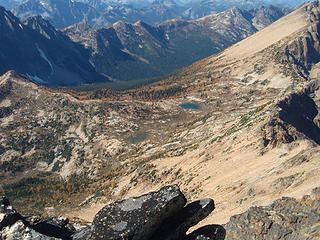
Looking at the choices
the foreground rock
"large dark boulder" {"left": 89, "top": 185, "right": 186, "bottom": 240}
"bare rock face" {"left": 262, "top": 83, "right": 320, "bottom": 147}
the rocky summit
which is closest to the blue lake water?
"bare rock face" {"left": 262, "top": 83, "right": 320, "bottom": 147}

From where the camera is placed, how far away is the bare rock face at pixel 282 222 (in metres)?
23.1

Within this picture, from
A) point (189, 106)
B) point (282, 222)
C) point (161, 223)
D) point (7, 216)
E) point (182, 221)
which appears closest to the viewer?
point (7, 216)

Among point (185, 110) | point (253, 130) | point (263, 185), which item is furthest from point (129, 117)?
point (263, 185)

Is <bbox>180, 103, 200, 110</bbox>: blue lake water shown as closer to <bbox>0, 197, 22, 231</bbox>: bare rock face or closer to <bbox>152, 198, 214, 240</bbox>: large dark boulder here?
<bbox>152, 198, 214, 240</bbox>: large dark boulder

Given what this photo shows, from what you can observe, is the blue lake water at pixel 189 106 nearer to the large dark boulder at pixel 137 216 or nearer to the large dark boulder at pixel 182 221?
the large dark boulder at pixel 182 221

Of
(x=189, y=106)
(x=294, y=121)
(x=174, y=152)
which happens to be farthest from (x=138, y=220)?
(x=189, y=106)

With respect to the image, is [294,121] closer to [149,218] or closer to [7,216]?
[149,218]

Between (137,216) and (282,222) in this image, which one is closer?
(137,216)

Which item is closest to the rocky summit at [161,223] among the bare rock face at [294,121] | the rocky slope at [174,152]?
the rocky slope at [174,152]

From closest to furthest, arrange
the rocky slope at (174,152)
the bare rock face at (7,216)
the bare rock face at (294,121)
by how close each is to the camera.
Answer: the bare rock face at (7,216) → the rocky slope at (174,152) → the bare rock face at (294,121)

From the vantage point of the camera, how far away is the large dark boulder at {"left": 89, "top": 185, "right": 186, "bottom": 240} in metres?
17.5

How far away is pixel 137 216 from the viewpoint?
1814 centimetres

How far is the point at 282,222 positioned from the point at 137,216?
46.6ft

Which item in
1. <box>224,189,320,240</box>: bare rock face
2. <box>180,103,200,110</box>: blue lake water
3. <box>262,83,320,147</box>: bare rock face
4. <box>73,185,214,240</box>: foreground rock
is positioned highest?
<box>73,185,214,240</box>: foreground rock
